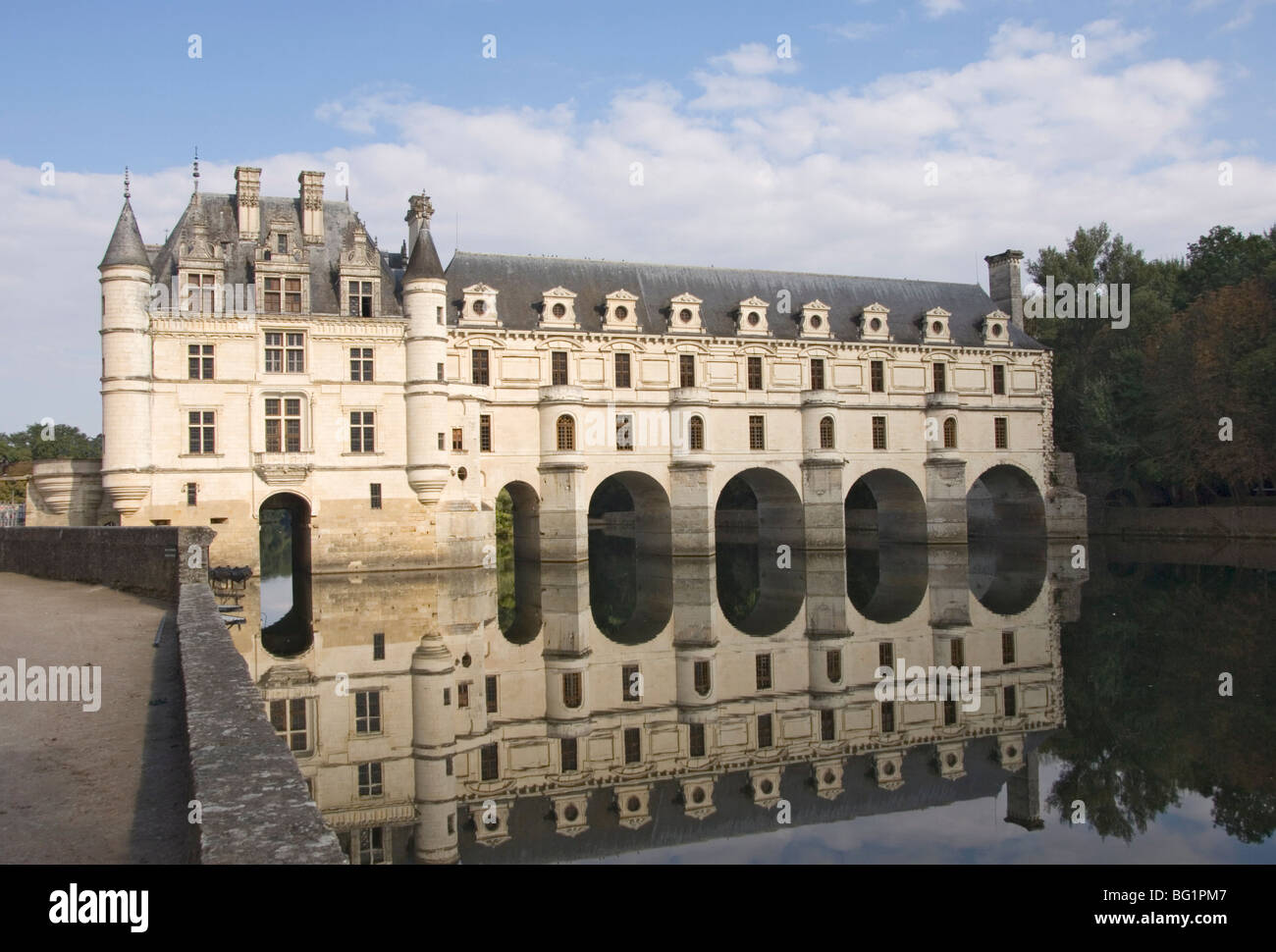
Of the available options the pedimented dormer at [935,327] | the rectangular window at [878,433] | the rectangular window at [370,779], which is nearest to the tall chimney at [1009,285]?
the pedimented dormer at [935,327]

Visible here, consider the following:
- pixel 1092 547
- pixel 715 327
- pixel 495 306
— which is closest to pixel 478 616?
pixel 495 306

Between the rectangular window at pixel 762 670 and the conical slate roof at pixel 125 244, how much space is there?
2128 centimetres

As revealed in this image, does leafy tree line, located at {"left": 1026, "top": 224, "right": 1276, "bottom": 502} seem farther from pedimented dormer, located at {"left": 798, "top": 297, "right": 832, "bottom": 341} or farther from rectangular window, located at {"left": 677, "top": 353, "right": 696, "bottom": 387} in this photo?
rectangular window, located at {"left": 677, "top": 353, "right": 696, "bottom": 387}

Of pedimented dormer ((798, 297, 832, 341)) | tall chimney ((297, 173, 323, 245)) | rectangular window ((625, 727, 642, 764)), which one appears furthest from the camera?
pedimented dormer ((798, 297, 832, 341))

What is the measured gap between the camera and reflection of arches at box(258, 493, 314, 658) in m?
18.3

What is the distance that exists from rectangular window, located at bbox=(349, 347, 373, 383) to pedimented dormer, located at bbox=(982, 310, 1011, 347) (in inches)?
968

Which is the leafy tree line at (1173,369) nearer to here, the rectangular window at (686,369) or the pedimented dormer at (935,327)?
the pedimented dormer at (935,327)

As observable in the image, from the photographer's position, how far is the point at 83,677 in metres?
11.1

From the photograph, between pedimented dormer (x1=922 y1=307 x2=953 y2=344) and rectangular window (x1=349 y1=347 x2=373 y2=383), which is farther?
pedimented dormer (x1=922 y1=307 x2=953 y2=344)

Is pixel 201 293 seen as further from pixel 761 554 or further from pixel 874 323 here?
pixel 874 323

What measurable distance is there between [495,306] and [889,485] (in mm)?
17579

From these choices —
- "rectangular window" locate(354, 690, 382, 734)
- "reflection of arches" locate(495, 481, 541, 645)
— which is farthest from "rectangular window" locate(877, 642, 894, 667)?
"rectangular window" locate(354, 690, 382, 734)
